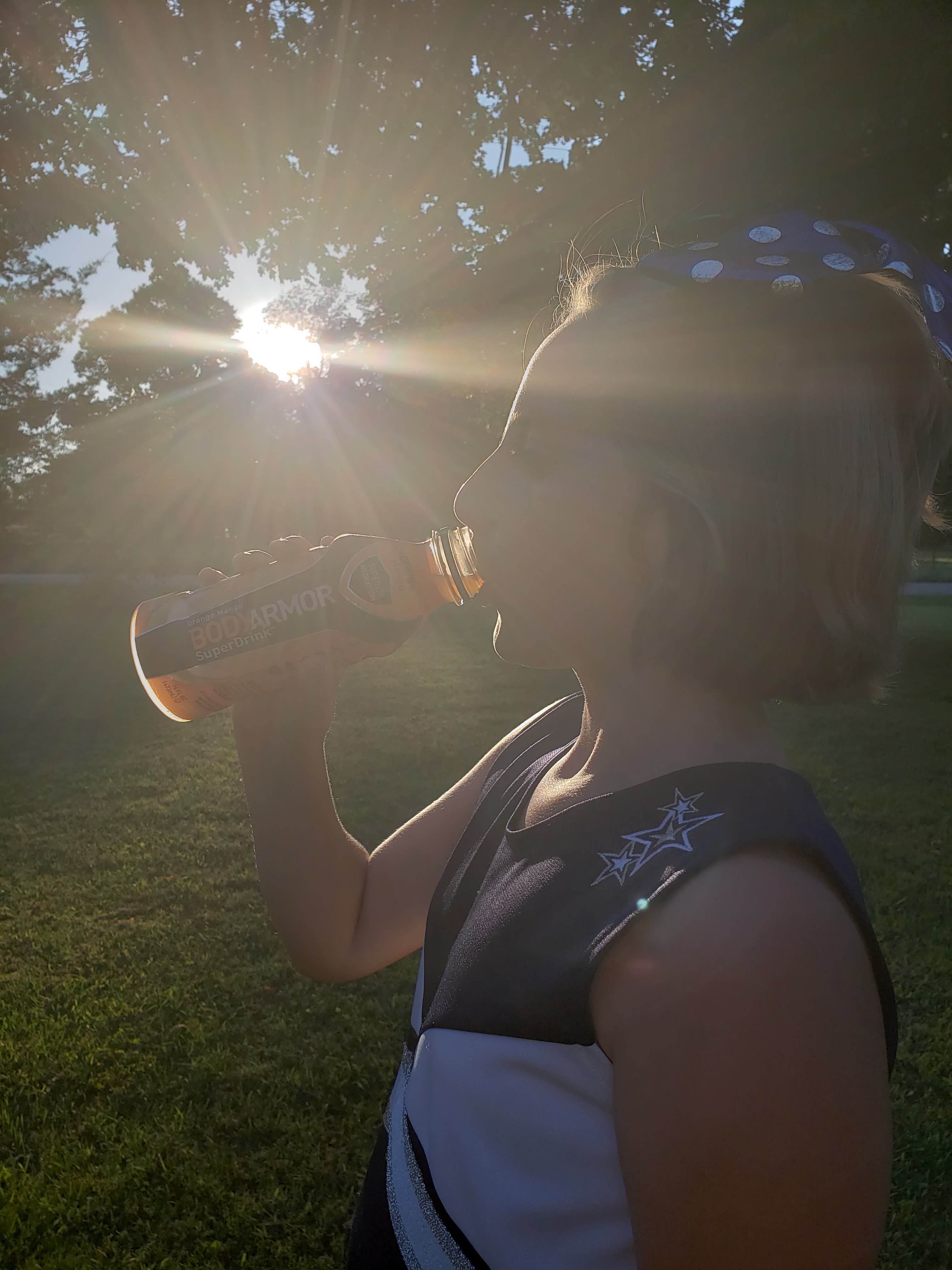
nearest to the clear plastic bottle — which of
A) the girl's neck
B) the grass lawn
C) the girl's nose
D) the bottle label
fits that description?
the bottle label

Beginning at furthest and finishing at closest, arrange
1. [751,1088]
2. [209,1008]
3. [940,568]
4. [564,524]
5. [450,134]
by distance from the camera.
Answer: [940,568], [450,134], [209,1008], [564,524], [751,1088]

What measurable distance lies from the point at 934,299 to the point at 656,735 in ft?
2.26

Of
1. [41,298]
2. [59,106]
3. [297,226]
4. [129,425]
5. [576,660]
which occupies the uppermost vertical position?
[41,298]

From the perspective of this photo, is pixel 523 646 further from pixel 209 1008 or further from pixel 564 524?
pixel 209 1008

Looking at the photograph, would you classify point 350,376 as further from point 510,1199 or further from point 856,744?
point 510,1199

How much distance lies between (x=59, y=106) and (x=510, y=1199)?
10.6 meters

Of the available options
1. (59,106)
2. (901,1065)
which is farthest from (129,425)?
(901,1065)

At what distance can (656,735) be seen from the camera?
1.17m

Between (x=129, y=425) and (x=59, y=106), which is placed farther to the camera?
(x=129, y=425)

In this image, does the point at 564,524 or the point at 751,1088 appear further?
the point at 564,524

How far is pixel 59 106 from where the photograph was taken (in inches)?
335

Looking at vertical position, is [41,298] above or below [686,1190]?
above

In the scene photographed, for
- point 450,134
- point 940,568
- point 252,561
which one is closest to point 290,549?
point 252,561

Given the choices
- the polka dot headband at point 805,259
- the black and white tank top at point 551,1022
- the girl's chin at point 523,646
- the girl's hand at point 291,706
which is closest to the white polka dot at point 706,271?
the polka dot headband at point 805,259
